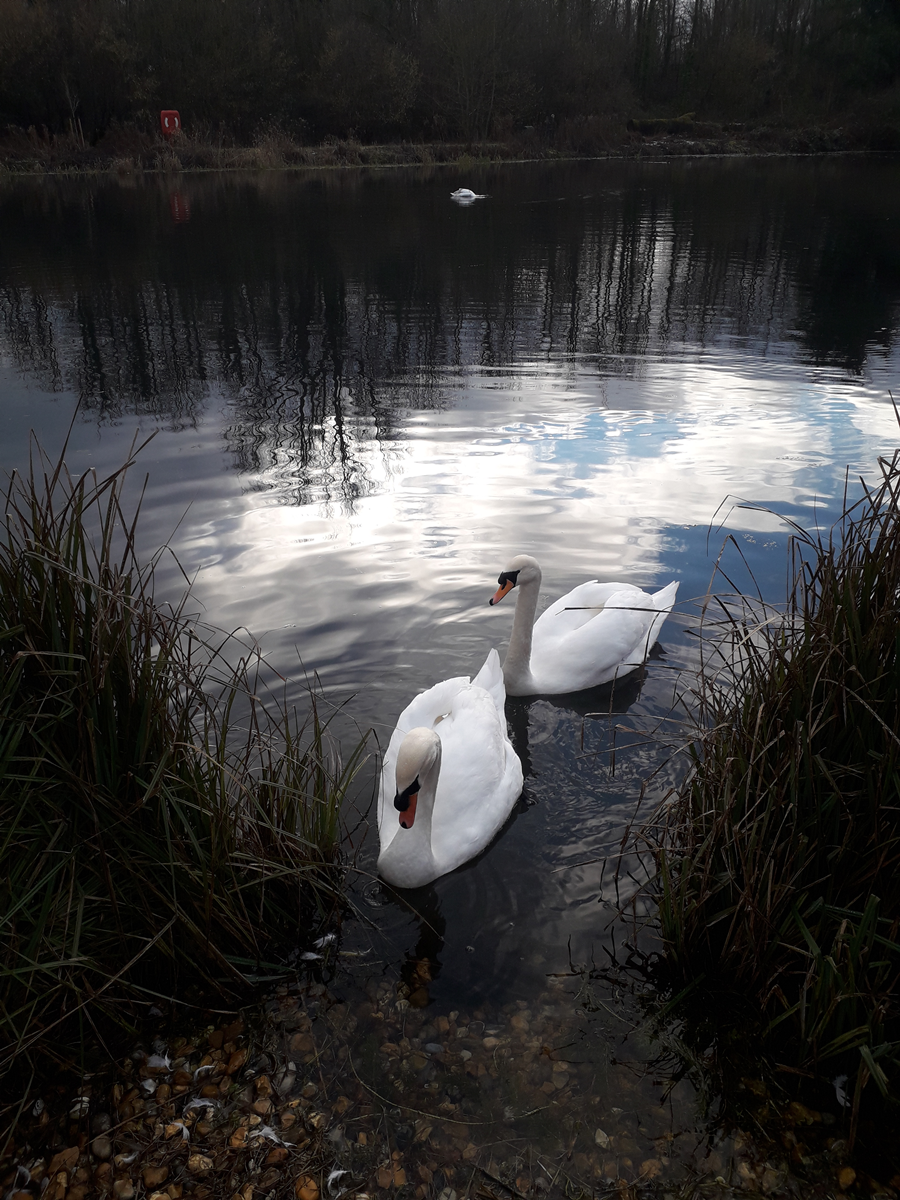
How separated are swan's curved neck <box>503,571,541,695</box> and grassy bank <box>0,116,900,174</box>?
125 ft

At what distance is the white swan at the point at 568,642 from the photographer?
18.0ft

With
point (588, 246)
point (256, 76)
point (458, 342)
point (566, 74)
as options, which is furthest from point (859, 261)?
point (566, 74)

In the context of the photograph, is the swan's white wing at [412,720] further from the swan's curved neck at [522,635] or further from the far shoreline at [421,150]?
the far shoreline at [421,150]

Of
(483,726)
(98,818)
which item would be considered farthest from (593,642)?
(98,818)

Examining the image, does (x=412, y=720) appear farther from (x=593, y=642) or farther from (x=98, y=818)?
(x=98, y=818)

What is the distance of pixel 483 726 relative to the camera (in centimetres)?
451

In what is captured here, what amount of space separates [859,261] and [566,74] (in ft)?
151

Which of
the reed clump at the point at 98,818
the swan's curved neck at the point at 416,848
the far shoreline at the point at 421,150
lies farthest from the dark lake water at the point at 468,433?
the far shoreline at the point at 421,150

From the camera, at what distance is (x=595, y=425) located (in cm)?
1001

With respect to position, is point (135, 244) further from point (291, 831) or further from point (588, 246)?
A: point (291, 831)

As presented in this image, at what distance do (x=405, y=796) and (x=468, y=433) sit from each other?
6.85 metres

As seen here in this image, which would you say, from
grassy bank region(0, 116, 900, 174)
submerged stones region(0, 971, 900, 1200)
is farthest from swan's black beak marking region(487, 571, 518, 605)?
grassy bank region(0, 116, 900, 174)

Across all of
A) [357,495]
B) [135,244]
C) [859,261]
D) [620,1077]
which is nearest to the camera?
[620,1077]

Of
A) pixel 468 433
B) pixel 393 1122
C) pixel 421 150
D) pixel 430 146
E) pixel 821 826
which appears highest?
pixel 430 146
